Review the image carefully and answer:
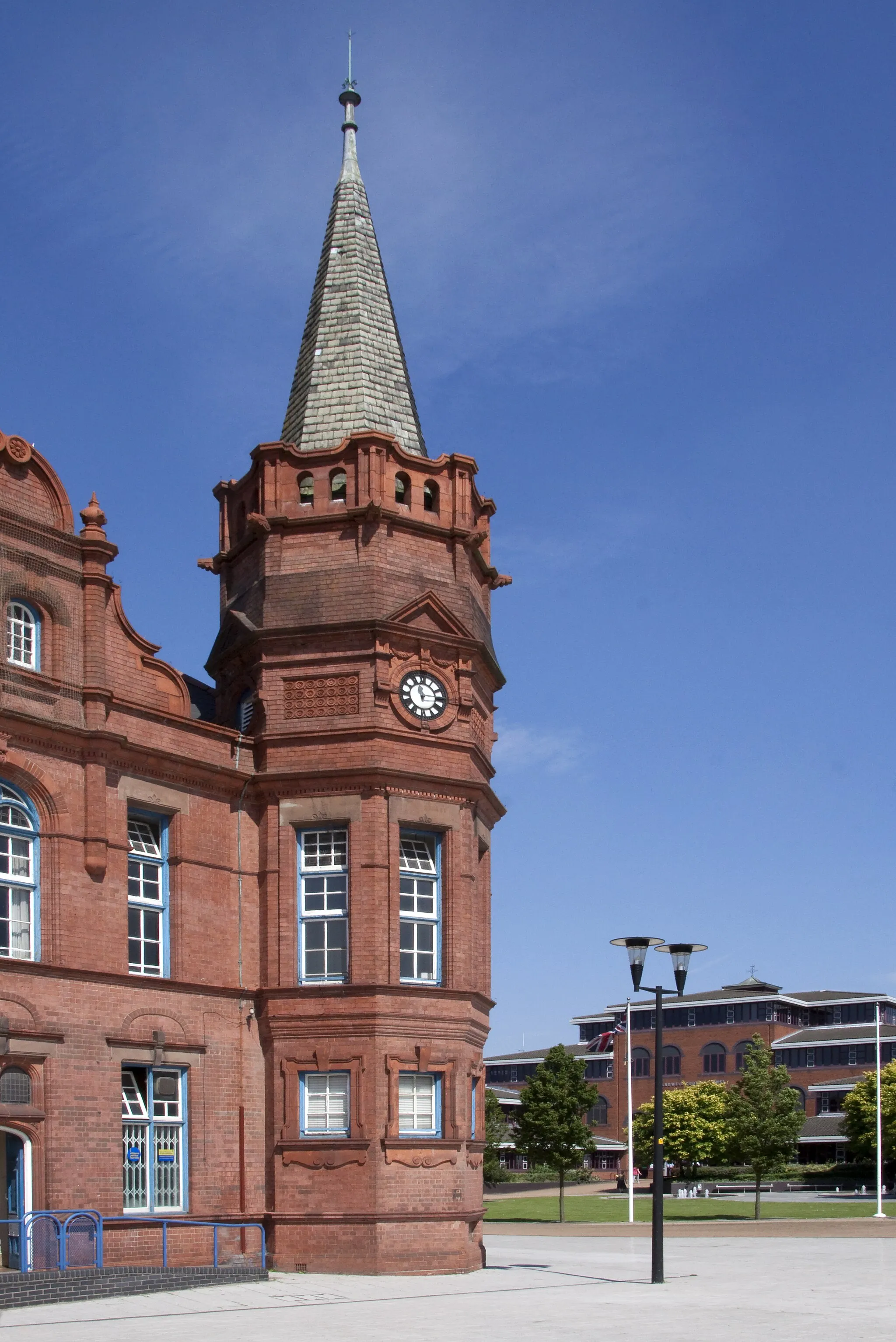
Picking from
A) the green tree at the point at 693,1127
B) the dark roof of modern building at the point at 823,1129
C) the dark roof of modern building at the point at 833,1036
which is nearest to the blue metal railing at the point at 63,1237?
the green tree at the point at 693,1127

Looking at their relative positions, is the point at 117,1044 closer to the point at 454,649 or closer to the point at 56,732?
the point at 56,732

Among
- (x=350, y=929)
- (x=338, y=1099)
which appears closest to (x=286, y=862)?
(x=350, y=929)

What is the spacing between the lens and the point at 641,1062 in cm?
12550

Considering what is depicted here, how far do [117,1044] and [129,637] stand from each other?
7.15m

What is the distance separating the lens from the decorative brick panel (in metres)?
29.9

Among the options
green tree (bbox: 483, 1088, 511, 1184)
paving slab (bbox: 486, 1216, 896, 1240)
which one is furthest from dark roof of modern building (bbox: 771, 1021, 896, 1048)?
paving slab (bbox: 486, 1216, 896, 1240)

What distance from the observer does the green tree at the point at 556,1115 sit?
2589 inches

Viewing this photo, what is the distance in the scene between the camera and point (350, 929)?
94.4 feet

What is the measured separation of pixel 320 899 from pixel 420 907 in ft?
6.29

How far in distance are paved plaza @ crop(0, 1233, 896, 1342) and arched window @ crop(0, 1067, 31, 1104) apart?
3.44 m

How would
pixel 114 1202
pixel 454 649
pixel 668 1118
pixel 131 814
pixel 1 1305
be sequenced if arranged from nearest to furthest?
pixel 1 1305, pixel 114 1202, pixel 131 814, pixel 454 649, pixel 668 1118

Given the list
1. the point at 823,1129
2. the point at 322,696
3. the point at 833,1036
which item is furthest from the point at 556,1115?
the point at 833,1036

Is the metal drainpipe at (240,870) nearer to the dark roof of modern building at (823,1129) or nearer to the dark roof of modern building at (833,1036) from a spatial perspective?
the dark roof of modern building at (823,1129)

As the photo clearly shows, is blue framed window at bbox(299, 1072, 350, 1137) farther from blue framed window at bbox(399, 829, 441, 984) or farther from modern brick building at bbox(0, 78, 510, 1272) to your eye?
blue framed window at bbox(399, 829, 441, 984)
